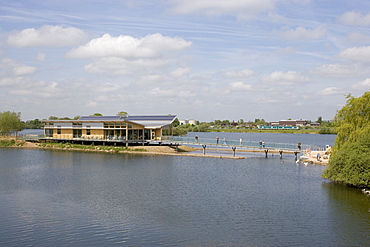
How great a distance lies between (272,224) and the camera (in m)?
19.8

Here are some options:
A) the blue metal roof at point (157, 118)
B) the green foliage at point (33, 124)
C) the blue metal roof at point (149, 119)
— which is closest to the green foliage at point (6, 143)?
the blue metal roof at point (149, 119)

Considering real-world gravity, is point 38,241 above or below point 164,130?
below

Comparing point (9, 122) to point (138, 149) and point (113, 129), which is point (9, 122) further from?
point (138, 149)

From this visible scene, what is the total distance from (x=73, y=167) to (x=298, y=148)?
29.1 m

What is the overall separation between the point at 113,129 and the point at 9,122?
3030cm

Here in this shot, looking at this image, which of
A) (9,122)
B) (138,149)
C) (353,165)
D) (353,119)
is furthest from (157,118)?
(353,165)

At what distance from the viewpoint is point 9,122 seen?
76.5 meters

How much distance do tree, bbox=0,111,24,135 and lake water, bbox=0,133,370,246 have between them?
42.4 metres

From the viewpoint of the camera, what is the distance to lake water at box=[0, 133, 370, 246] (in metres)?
17.7

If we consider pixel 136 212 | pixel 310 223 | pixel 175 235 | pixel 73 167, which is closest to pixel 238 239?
pixel 175 235

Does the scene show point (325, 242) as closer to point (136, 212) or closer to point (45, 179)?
point (136, 212)

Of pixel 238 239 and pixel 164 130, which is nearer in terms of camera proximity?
pixel 238 239

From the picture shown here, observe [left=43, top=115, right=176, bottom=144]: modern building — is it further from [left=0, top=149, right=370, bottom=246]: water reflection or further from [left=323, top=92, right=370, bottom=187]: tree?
[left=323, top=92, right=370, bottom=187]: tree

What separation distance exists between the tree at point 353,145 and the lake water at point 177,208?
133 cm
